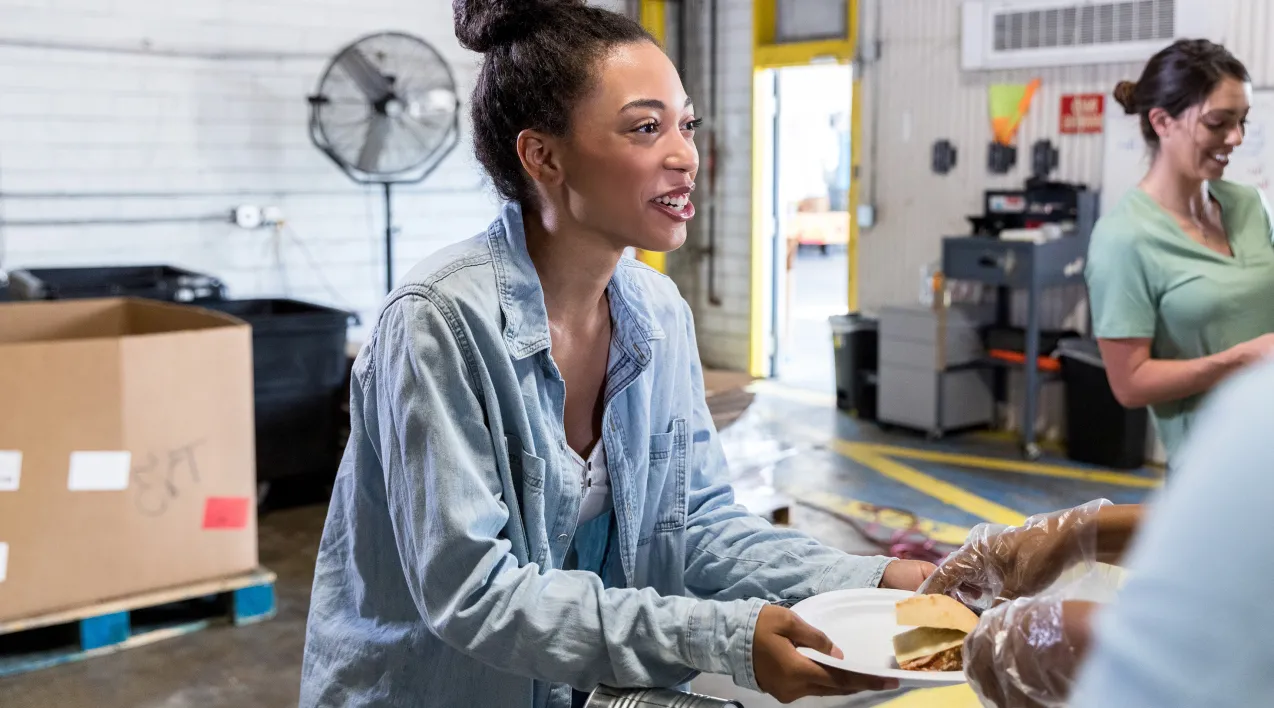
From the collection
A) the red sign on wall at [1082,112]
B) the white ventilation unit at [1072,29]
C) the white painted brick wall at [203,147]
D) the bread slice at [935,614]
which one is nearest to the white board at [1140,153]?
the red sign on wall at [1082,112]

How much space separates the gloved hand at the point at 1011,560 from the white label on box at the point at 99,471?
9.12 ft

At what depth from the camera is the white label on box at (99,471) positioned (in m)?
3.54

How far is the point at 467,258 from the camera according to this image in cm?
153

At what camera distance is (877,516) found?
5184 mm

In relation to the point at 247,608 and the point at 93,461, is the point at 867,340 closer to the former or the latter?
the point at 247,608

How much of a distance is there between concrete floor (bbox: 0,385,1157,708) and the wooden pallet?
45mm

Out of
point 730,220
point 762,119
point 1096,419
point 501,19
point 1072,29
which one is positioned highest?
point 1072,29

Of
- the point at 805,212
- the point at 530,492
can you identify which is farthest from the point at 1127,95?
the point at 805,212

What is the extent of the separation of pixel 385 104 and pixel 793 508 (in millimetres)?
2856

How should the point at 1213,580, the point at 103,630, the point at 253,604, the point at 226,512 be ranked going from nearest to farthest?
the point at 1213,580 → the point at 103,630 → the point at 226,512 → the point at 253,604

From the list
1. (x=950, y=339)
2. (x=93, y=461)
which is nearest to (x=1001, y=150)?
(x=950, y=339)

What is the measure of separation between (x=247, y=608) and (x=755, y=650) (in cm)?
314

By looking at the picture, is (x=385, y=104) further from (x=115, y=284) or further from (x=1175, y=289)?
(x=1175, y=289)

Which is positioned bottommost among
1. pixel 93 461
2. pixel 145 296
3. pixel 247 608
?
pixel 247 608
